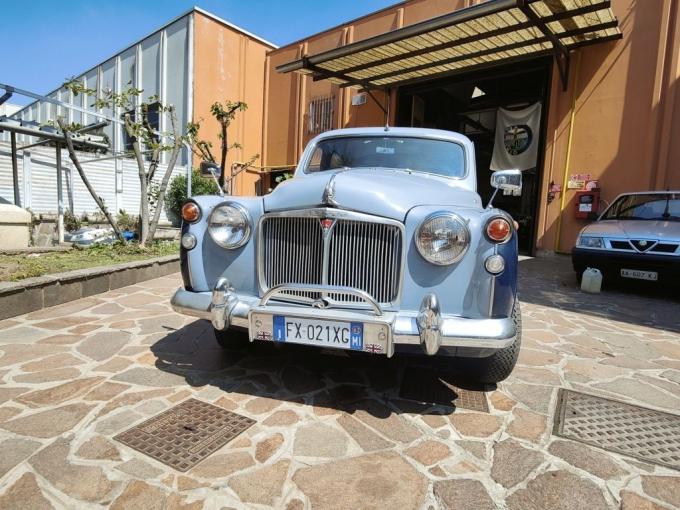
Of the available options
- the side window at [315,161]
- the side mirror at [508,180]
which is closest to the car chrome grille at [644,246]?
the side mirror at [508,180]

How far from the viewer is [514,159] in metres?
10.2

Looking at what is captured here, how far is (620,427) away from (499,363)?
28.4 inches

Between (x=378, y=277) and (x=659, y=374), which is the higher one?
(x=378, y=277)

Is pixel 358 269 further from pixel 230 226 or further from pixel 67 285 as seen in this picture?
pixel 67 285

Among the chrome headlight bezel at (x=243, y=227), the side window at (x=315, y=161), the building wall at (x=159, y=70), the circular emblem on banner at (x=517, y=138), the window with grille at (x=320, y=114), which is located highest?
the building wall at (x=159, y=70)

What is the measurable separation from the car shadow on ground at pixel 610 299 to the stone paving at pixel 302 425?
1.03m

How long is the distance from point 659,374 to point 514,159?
311 inches

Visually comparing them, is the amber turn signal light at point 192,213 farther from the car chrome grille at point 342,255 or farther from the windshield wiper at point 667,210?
the windshield wiper at point 667,210

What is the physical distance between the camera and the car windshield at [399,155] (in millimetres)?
3539

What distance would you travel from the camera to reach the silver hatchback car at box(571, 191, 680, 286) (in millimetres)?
5484

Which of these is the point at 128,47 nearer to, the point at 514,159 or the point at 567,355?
the point at 514,159

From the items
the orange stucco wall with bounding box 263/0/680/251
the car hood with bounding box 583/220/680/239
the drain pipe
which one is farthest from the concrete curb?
the orange stucco wall with bounding box 263/0/680/251

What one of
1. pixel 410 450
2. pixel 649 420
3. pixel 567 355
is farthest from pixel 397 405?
pixel 567 355

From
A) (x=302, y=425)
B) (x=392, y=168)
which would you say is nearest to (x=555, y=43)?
(x=392, y=168)
